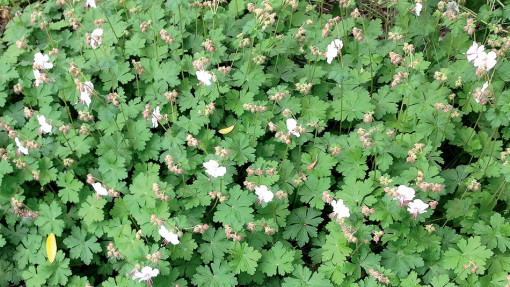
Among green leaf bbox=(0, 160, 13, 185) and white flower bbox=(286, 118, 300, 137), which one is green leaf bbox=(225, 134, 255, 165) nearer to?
white flower bbox=(286, 118, 300, 137)

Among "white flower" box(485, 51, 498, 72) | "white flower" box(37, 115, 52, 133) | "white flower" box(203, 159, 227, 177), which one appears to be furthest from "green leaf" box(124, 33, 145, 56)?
"white flower" box(485, 51, 498, 72)

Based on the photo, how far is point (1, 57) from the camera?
4.10 meters

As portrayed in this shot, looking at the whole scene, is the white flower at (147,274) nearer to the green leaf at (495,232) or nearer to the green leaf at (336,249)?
the green leaf at (336,249)

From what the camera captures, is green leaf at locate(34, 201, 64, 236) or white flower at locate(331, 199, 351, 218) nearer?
white flower at locate(331, 199, 351, 218)

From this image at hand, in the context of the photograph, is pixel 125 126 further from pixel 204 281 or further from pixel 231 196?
pixel 204 281

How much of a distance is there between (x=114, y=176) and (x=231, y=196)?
78cm

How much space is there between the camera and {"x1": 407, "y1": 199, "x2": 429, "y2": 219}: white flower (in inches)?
119

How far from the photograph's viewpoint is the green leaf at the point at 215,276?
10.3ft

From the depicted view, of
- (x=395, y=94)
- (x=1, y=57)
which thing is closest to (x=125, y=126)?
(x=1, y=57)

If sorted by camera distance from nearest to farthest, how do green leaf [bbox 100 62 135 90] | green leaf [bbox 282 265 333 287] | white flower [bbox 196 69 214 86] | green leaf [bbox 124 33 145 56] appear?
green leaf [bbox 282 265 333 287] < white flower [bbox 196 69 214 86] < green leaf [bbox 100 62 135 90] < green leaf [bbox 124 33 145 56]

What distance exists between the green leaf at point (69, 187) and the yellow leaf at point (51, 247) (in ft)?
0.82

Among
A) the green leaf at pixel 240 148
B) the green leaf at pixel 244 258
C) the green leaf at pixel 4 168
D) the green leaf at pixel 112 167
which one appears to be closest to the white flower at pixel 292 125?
the green leaf at pixel 240 148

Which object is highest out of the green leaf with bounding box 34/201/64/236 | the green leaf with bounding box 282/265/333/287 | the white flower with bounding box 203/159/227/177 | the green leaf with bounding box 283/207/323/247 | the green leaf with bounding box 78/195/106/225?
the white flower with bounding box 203/159/227/177

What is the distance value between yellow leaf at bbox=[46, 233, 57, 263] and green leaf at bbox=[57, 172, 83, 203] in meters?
0.25
